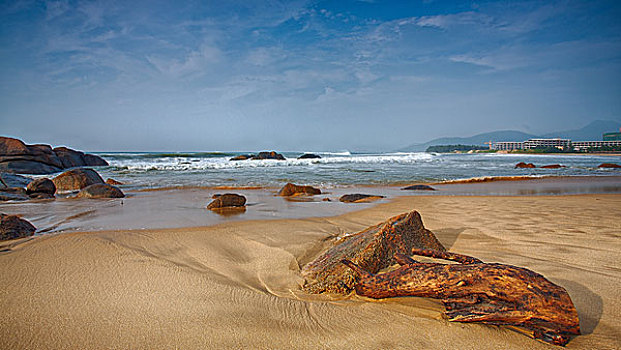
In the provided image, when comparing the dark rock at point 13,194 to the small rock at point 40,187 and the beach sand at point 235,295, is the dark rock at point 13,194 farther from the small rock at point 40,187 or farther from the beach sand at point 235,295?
the beach sand at point 235,295

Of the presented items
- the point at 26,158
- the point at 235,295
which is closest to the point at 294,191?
the point at 235,295

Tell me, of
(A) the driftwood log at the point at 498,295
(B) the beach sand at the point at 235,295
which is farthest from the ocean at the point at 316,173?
(A) the driftwood log at the point at 498,295

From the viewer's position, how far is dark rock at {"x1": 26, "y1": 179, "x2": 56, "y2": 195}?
29.1ft

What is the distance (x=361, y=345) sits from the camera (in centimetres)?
168

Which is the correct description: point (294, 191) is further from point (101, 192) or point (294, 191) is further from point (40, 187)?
point (40, 187)

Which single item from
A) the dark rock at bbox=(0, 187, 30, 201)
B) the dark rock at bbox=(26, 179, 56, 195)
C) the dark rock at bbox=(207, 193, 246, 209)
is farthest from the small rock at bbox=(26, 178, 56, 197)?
the dark rock at bbox=(207, 193, 246, 209)

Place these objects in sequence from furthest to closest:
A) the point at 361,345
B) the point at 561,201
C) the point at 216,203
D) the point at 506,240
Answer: the point at 561,201 → the point at 216,203 → the point at 506,240 → the point at 361,345

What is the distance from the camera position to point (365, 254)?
2.63 metres

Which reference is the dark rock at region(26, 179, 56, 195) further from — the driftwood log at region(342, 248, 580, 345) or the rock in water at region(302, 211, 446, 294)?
the driftwood log at region(342, 248, 580, 345)

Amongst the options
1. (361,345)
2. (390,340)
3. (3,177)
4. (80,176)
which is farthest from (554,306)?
(3,177)

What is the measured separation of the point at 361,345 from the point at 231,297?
1030 millimetres

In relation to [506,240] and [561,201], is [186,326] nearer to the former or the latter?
[506,240]

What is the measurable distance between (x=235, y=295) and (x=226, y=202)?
178 inches

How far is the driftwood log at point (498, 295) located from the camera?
5.13 feet
